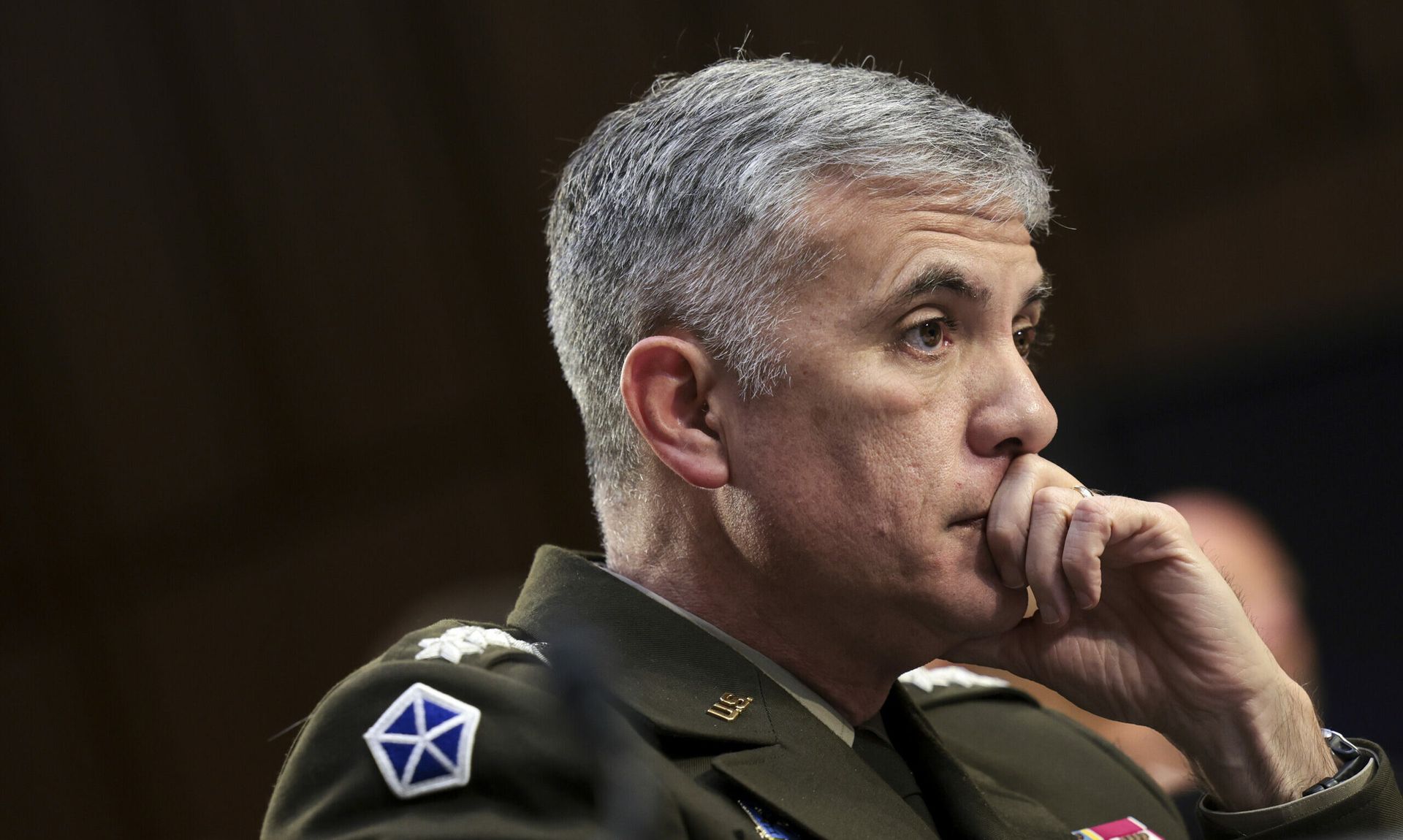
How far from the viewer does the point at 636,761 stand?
0.75m

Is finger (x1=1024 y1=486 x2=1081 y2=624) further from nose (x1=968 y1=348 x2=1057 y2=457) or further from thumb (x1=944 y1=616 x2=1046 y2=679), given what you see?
thumb (x1=944 y1=616 x2=1046 y2=679)

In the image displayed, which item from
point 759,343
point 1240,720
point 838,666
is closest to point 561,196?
point 759,343

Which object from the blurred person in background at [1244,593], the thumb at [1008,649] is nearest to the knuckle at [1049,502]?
the thumb at [1008,649]

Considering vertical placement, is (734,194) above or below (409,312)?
above

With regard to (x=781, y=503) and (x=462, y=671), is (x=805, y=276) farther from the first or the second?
(x=462, y=671)

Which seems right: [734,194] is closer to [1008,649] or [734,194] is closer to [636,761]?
[1008,649]

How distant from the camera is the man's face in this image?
149 centimetres

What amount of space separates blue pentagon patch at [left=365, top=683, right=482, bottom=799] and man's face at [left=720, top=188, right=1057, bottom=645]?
453 millimetres

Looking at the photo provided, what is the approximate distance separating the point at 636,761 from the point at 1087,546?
0.89 metres

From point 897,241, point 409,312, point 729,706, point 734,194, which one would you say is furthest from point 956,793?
point 409,312

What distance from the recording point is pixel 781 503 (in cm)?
152

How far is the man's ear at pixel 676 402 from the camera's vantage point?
1583 millimetres

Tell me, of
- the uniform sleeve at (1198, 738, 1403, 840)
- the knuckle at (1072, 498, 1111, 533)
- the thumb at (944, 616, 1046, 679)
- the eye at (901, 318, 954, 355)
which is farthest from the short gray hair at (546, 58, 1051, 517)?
the uniform sleeve at (1198, 738, 1403, 840)

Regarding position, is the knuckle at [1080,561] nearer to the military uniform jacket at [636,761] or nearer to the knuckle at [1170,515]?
the knuckle at [1170,515]
